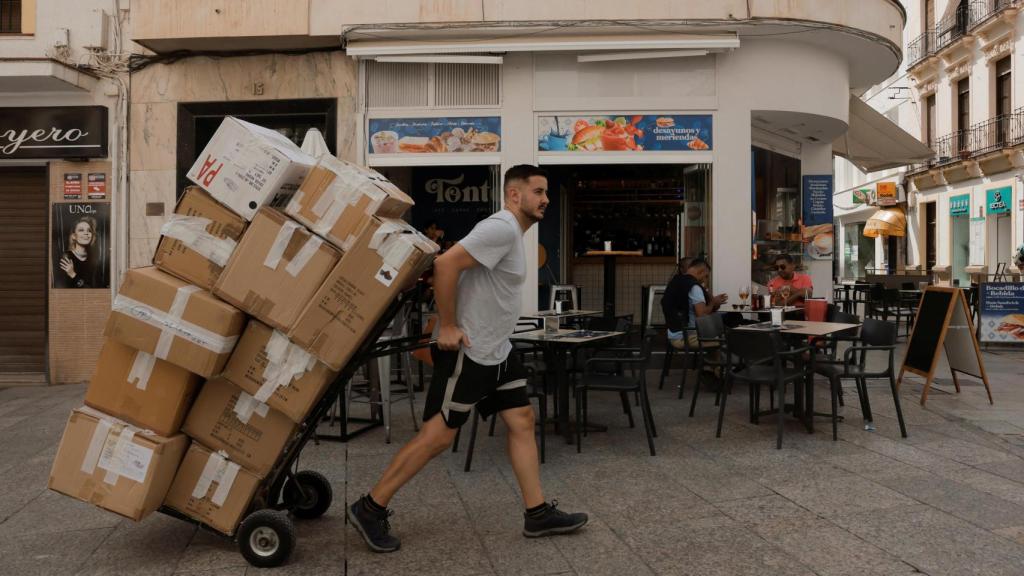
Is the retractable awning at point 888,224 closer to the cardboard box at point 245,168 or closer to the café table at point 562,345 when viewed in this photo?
the café table at point 562,345

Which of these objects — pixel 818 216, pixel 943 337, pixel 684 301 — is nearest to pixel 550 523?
pixel 684 301

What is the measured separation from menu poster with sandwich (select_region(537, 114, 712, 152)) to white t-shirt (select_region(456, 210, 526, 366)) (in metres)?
6.14

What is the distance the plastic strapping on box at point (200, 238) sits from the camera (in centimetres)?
358

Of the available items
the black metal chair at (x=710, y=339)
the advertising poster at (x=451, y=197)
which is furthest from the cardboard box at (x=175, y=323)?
the advertising poster at (x=451, y=197)

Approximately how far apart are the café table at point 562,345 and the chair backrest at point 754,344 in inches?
36.8

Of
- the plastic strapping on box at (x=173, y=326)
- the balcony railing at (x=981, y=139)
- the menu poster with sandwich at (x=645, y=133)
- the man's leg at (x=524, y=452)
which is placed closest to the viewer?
the plastic strapping on box at (x=173, y=326)

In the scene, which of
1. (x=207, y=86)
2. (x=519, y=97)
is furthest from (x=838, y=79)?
(x=207, y=86)

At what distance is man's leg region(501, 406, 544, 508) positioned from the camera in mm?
3961

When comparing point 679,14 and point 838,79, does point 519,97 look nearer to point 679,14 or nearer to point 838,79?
point 679,14

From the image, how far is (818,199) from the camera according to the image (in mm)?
12359

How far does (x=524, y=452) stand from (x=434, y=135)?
669 centimetres

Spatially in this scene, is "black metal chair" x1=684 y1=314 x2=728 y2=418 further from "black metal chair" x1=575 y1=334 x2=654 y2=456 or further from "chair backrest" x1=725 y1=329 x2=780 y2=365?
"black metal chair" x1=575 y1=334 x2=654 y2=456

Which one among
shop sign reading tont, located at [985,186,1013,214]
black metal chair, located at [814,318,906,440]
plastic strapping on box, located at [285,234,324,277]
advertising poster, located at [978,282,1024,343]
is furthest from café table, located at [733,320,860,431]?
shop sign reading tont, located at [985,186,1013,214]

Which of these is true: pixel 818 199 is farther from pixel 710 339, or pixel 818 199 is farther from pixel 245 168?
pixel 245 168
